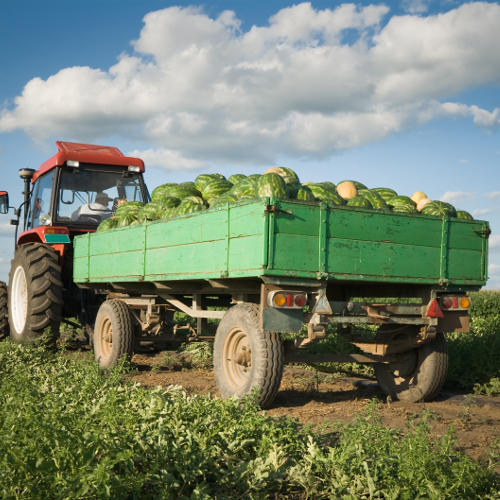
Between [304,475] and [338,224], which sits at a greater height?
[338,224]

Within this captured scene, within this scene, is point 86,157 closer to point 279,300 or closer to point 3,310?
point 3,310

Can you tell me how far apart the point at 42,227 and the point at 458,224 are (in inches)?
251

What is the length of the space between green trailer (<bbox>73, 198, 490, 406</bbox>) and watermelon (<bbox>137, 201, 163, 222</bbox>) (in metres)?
0.60

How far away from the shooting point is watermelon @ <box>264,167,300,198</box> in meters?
6.66

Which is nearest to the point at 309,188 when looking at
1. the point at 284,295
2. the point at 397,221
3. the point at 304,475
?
the point at 397,221

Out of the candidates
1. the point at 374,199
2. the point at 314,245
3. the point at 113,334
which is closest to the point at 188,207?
the point at 113,334

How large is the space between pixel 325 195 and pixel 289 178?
482 millimetres

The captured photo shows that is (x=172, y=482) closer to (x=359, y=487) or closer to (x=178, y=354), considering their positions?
(x=359, y=487)

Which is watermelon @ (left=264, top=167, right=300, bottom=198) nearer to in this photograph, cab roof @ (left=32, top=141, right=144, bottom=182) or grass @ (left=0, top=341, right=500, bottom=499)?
grass @ (left=0, top=341, right=500, bottom=499)

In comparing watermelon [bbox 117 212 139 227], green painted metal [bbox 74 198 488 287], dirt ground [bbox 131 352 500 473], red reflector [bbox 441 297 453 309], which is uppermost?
watermelon [bbox 117 212 139 227]

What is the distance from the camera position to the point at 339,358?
6.14m

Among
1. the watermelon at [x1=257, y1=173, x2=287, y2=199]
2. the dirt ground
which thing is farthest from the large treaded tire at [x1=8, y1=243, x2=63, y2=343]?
the watermelon at [x1=257, y1=173, x2=287, y2=199]

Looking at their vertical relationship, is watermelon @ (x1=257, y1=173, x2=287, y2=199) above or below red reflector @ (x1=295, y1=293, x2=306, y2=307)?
above

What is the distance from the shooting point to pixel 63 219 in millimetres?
10102
